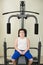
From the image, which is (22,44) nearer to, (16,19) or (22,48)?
(22,48)

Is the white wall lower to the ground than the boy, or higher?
higher

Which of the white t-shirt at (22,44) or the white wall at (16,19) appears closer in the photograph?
the white t-shirt at (22,44)

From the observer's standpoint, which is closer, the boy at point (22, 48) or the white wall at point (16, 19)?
the boy at point (22, 48)

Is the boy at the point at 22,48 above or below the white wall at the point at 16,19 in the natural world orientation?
below

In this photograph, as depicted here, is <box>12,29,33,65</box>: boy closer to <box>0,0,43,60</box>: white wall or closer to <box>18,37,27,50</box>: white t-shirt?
<box>18,37,27,50</box>: white t-shirt

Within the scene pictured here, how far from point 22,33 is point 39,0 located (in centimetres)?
144

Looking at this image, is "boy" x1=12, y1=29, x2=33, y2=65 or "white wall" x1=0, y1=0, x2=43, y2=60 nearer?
"boy" x1=12, y1=29, x2=33, y2=65

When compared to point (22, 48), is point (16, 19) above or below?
above

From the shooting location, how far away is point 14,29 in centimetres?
400

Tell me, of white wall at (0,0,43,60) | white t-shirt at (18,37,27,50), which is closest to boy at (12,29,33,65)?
white t-shirt at (18,37,27,50)

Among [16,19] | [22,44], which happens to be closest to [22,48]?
[22,44]

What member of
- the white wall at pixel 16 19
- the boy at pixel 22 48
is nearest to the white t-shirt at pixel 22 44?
the boy at pixel 22 48

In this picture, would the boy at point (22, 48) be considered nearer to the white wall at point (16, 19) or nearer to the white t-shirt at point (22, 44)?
the white t-shirt at point (22, 44)

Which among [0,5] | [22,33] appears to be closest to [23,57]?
[22,33]
